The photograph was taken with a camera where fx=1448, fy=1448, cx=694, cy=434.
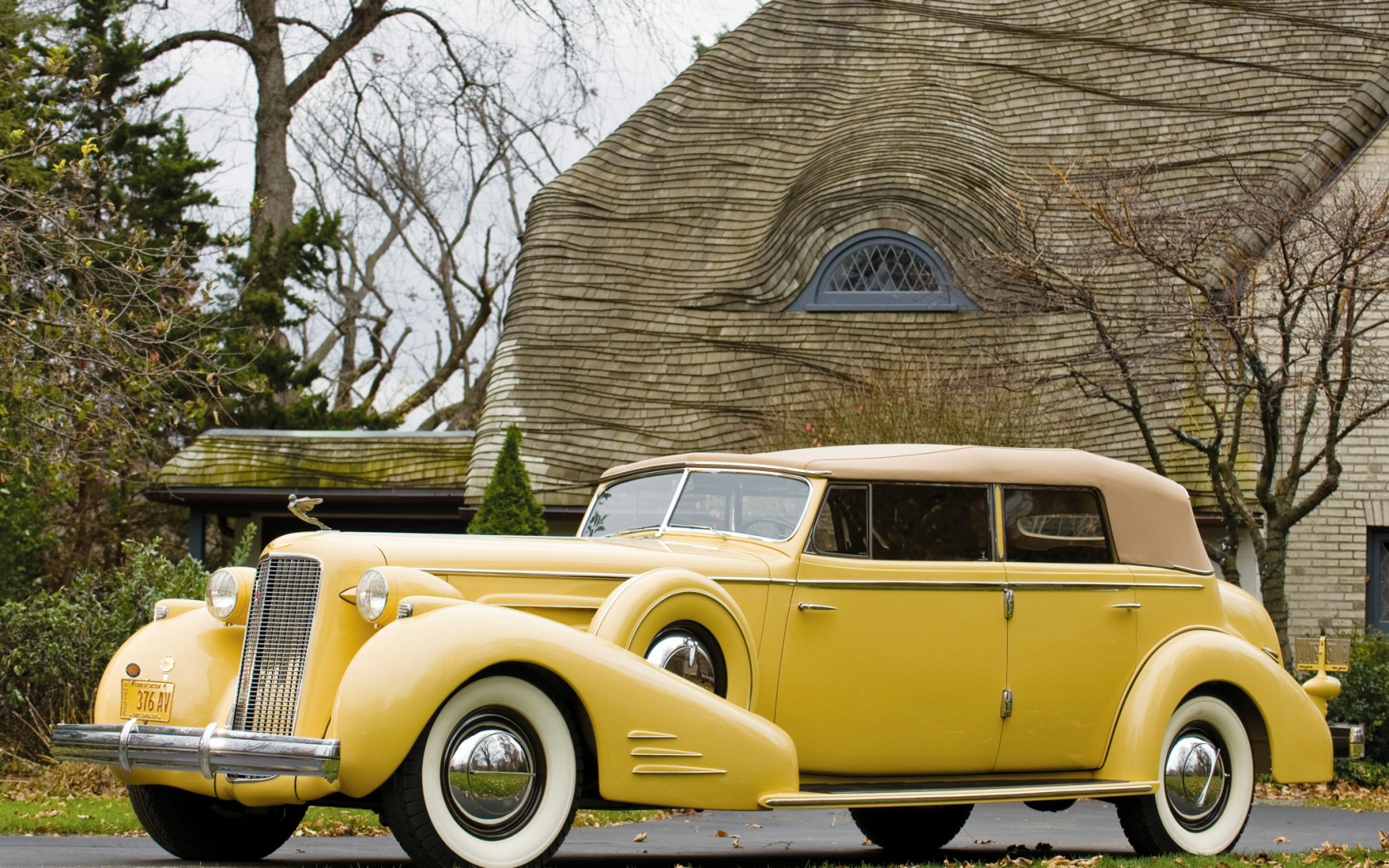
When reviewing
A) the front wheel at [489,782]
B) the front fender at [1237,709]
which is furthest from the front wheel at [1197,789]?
the front wheel at [489,782]

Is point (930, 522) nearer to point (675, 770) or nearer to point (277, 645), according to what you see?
point (675, 770)

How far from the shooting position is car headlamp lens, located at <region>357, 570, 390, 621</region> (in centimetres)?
542

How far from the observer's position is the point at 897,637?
6.54m

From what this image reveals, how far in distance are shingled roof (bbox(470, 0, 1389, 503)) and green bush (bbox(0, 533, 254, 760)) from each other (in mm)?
5792

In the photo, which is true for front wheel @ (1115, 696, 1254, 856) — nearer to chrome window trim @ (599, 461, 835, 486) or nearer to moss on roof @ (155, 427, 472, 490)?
chrome window trim @ (599, 461, 835, 486)

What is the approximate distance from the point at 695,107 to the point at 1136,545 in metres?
13.7

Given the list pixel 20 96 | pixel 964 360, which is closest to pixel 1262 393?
pixel 964 360

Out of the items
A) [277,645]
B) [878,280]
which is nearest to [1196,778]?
[277,645]

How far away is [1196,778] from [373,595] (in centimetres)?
424

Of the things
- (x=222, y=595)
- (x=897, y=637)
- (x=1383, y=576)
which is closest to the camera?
(x=222, y=595)

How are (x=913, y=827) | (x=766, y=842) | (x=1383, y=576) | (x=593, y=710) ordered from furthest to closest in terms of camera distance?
(x=1383, y=576)
(x=766, y=842)
(x=913, y=827)
(x=593, y=710)

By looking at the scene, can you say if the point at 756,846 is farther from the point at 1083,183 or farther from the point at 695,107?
the point at 695,107

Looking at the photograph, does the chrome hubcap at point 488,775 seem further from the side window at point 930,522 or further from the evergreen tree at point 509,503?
the evergreen tree at point 509,503

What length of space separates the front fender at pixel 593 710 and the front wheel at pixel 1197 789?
230 cm
